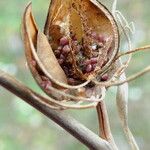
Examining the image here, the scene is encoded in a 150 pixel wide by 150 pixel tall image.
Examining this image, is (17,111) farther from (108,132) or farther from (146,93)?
(108,132)

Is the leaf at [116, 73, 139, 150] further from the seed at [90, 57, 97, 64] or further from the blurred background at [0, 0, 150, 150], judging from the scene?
the blurred background at [0, 0, 150, 150]

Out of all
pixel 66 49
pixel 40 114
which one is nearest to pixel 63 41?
pixel 66 49

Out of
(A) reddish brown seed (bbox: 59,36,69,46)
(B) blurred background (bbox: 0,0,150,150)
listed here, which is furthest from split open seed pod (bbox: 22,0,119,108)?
(B) blurred background (bbox: 0,0,150,150)

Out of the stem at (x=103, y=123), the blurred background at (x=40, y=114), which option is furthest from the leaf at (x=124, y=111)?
the blurred background at (x=40, y=114)

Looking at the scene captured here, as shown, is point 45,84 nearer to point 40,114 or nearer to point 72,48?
point 72,48

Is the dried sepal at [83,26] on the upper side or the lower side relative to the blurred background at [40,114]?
upper

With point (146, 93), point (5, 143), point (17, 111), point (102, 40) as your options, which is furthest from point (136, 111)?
point (102, 40)

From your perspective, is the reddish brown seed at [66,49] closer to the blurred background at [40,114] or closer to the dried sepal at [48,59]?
the dried sepal at [48,59]
